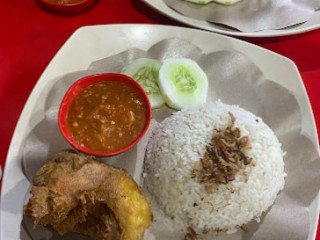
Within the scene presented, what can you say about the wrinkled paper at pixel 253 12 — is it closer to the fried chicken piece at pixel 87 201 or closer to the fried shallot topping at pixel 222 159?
the fried shallot topping at pixel 222 159

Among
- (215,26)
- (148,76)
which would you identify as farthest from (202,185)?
(215,26)

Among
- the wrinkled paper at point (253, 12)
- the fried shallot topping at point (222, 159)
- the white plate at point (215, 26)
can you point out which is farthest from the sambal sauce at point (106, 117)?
the wrinkled paper at point (253, 12)

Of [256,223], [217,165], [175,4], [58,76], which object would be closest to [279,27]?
[175,4]

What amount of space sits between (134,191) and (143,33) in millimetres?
1420

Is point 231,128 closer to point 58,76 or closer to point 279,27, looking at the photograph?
point 279,27

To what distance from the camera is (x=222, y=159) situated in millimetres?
2270

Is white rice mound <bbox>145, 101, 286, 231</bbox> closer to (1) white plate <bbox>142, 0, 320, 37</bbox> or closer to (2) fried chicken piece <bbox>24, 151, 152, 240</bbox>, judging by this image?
(2) fried chicken piece <bbox>24, 151, 152, 240</bbox>

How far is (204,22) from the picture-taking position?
3.07 metres

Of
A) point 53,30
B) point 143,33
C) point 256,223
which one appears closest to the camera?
point 256,223

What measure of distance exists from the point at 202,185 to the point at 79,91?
3.68 ft

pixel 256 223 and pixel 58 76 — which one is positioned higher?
pixel 58 76

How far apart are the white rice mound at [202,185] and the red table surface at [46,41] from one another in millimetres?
773

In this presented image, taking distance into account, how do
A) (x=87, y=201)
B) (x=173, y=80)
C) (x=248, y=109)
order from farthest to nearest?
(x=248, y=109)
(x=173, y=80)
(x=87, y=201)

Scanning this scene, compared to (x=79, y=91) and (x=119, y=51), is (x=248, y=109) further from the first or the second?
(x=79, y=91)
